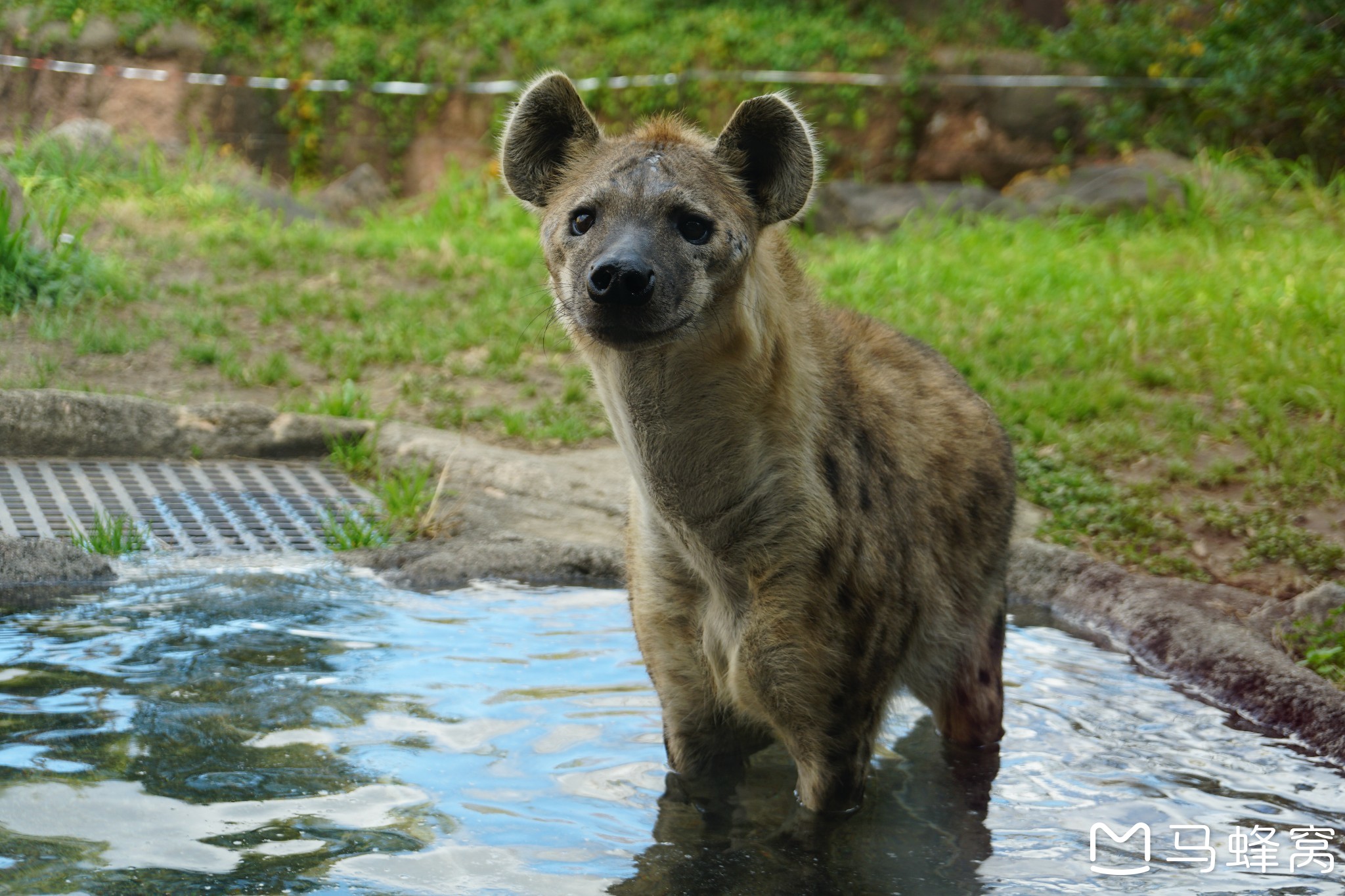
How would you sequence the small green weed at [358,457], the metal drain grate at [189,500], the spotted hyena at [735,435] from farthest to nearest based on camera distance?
the small green weed at [358,457] < the metal drain grate at [189,500] < the spotted hyena at [735,435]

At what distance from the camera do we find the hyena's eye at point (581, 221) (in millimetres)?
2533

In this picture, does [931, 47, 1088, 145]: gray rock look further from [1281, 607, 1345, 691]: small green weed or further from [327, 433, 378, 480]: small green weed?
[1281, 607, 1345, 691]: small green weed

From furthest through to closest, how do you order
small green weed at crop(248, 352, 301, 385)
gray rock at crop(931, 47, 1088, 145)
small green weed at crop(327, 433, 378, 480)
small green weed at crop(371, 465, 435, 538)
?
gray rock at crop(931, 47, 1088, 145) → small green weed at crop(248, 352, 301, 385) → small green weed at crop(327, 433, 378, 480) → small green weed at crop(371, 465, 435, 538)

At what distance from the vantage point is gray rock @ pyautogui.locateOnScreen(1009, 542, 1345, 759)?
327cm

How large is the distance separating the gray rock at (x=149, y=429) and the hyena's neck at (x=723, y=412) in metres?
2.69

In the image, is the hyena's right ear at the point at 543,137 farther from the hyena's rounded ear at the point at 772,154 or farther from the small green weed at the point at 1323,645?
the small green weed at the point at 1323,645

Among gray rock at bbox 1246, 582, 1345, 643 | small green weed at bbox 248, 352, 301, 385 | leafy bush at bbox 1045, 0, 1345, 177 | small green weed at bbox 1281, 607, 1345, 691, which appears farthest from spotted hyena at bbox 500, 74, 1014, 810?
leafy bush at bbox 1045, 0, 1345, 177

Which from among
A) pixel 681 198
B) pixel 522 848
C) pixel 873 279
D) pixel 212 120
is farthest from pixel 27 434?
pixel 212 120

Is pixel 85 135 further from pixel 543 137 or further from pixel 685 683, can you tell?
pixel 685 683

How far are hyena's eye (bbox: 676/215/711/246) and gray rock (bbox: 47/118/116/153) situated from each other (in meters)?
7.20

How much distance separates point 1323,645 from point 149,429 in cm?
402

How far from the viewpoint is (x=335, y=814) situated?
270 cm

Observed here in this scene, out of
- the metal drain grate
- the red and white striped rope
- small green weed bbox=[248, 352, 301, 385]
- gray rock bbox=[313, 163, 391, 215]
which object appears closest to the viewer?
the metal drain grate

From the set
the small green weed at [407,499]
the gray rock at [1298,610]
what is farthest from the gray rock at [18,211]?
the gray rock at [1298,610]
